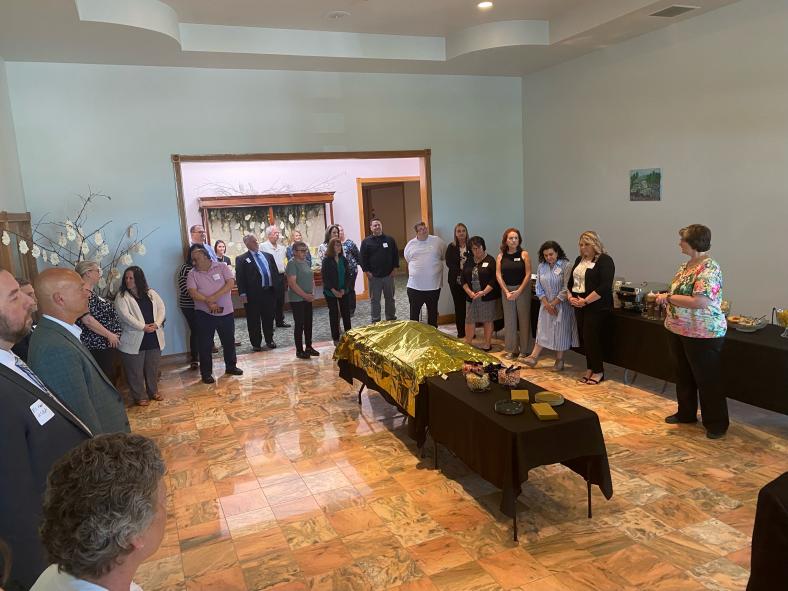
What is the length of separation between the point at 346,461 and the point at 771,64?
5333mm

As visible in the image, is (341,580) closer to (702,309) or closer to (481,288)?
(702,309)

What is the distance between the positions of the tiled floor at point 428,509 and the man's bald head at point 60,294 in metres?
1.58

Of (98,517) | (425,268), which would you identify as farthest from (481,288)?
(98,517)

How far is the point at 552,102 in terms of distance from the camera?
827cm

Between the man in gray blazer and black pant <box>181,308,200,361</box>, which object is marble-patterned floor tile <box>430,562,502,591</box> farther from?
black pant <box>181,308,200,361</box>

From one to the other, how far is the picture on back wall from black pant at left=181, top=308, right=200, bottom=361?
5.65 m

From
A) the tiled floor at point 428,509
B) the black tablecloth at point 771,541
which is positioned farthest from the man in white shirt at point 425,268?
the black tablecloth at point 771,541

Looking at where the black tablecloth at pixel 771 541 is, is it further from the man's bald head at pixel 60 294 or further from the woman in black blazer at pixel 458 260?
the woman in black blazer at pixel 458 260

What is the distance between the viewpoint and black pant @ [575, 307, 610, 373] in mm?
5695

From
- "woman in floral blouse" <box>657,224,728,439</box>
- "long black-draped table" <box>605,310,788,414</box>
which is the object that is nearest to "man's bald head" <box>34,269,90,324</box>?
"woman in floral blouse" <box>657,224,728,439</box>

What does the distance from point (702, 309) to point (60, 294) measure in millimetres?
4162

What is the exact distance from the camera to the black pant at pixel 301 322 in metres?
7.35

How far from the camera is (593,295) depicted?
552cm

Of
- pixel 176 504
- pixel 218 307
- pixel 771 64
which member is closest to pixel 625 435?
pixel 176 504
